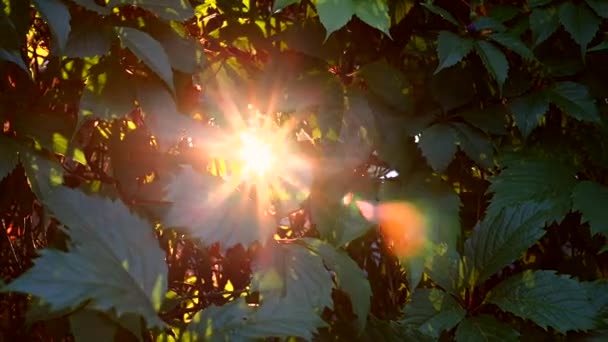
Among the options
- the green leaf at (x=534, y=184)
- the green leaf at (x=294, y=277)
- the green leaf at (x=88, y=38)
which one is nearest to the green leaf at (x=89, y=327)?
the green leaf at (x=294, y=277)

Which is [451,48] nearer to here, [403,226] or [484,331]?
[403,226]

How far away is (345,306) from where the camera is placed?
152cm

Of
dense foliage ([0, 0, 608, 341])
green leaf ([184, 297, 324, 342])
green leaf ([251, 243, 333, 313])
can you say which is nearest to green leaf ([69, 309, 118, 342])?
dense foliage ([0, 0, 608, 341])

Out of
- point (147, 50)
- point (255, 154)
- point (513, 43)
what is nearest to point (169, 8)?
point (147, 50)

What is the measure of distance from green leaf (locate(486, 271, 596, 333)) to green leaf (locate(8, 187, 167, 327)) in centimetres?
68

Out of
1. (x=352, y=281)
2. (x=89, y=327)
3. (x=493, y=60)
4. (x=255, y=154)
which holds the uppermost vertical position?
(x=493, y=60)

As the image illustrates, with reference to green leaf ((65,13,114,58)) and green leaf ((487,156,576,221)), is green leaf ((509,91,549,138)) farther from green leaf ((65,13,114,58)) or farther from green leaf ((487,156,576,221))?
green leaf ((65,13,114,58))

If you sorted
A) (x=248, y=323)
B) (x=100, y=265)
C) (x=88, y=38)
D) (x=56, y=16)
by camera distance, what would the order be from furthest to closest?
(x=88, y=38)
(x=56, y=16)
(x=248, y=323)
(x=100, y=265)

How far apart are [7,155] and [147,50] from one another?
28cm

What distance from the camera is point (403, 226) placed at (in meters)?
1.34

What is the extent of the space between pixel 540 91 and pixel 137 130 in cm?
85

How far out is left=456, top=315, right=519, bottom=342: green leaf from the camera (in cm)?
115

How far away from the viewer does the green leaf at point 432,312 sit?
3.89ft

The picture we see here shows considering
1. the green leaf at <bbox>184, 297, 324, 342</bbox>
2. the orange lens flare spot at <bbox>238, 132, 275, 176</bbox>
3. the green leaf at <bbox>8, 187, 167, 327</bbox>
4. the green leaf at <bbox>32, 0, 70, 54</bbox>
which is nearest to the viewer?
the green leaf at <bbox>8, 187, 167, 327</bbox>
